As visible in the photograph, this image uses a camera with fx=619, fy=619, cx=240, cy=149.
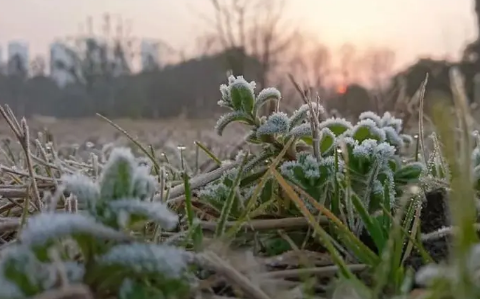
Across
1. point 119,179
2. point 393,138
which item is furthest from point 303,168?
point 119,179

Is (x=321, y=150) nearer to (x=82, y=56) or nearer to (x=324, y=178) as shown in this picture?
(x=324, y=178)

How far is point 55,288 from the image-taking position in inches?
22.1

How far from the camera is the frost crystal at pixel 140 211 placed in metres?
0.57

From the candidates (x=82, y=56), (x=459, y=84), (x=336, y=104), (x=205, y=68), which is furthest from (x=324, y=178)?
(x=82, y=56)

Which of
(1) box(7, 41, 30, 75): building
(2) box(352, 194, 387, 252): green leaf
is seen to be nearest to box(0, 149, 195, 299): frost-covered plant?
(2) box(352, 194, 387, 252): green leaf

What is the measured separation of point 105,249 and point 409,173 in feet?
1.89

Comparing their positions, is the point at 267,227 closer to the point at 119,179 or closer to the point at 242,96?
the point at 242,96

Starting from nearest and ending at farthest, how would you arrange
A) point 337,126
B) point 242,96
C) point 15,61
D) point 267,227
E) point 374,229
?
point 374,229, point 267,227, point 242,96, point 337,126, point 15,61

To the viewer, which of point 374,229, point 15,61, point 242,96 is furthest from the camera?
point 15,61

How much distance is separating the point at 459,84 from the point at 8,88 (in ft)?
76.3

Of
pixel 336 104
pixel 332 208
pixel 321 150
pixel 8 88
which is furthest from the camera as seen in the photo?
pixel 8 88

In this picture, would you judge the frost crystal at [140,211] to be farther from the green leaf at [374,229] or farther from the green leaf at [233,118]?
the green leaf at [233,118]

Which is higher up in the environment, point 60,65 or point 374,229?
point 60,65

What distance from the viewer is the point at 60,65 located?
2411 centimetres
